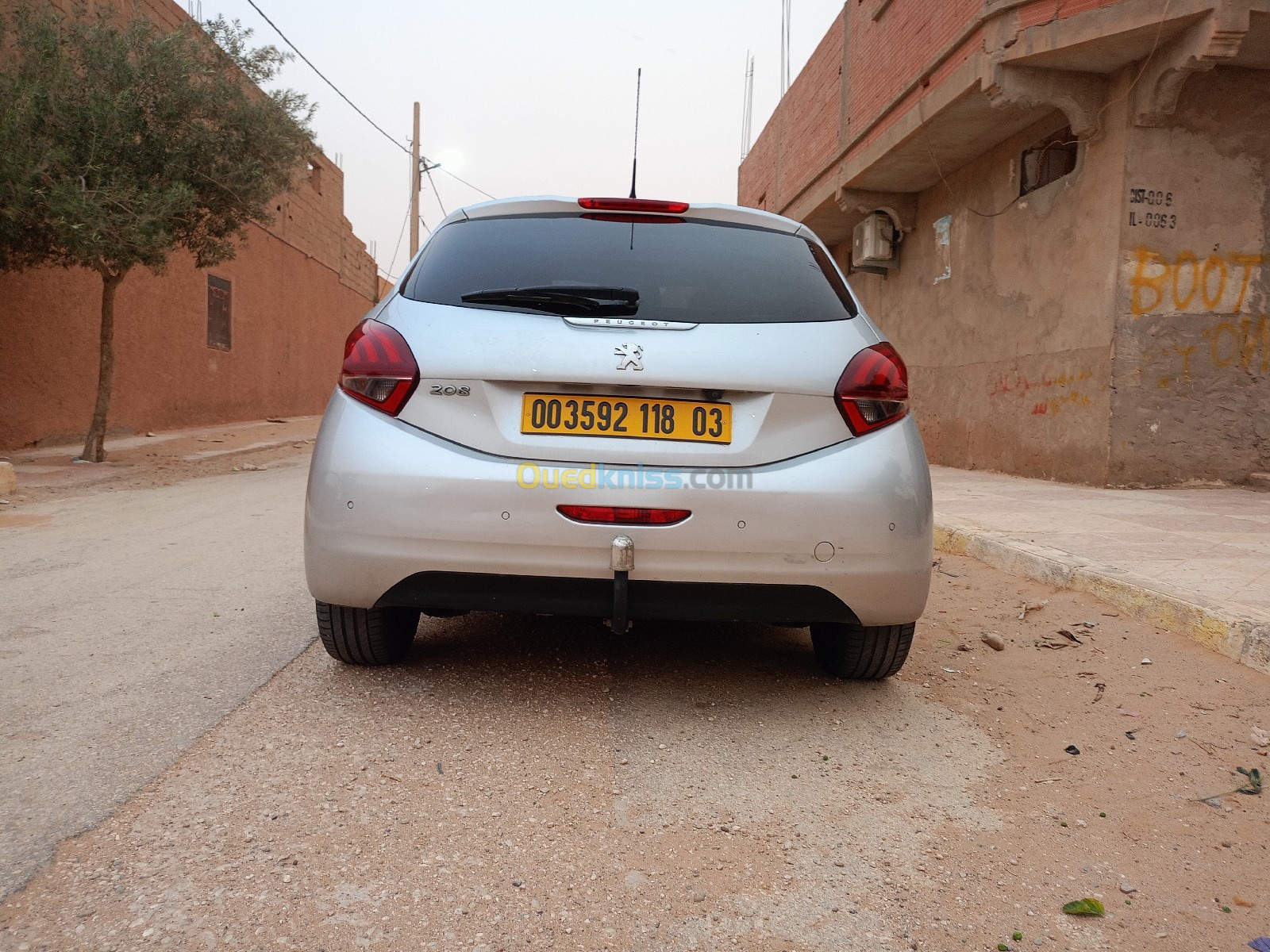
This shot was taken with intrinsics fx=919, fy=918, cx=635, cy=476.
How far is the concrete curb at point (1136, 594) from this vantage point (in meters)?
3.27

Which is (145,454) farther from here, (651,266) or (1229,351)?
(1229,351)

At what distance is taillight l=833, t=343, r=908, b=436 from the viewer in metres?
2.57

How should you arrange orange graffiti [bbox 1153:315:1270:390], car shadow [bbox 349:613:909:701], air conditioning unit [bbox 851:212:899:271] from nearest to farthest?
car shadow [bbox 349:613:909:701]
orange graffiti [bbox 1153:315:1270:390]
air conditioning unit [bbox 851:212:899:271]

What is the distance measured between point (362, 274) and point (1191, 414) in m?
27.2

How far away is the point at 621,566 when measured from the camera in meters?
2.43

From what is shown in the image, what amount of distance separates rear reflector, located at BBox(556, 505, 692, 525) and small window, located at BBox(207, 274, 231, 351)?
16743 millimetres

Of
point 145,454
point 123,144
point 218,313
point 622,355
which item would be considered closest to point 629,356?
point 622,355

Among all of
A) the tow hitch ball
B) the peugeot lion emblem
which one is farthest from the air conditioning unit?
the tow hitch ball

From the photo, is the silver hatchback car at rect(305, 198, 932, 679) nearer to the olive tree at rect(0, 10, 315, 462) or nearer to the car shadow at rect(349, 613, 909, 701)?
the car shadow at rect(349, 613, 909, 701)

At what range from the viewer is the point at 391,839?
188 centimetres

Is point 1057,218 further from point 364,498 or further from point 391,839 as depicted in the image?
point 391,839

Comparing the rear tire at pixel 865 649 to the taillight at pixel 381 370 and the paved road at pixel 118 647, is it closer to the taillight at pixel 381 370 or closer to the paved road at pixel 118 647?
the taillight at pixel 381 370

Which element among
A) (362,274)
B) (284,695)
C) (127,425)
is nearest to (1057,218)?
→ (284,695)

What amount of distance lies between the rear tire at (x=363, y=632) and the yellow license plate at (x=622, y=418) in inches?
31.7
